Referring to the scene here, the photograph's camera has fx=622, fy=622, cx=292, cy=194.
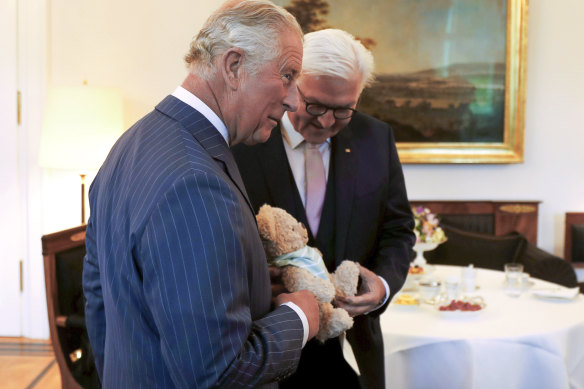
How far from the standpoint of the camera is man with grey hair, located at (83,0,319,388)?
3.33ft

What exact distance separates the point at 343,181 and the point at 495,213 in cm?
354

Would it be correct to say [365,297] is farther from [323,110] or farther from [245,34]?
[245,34]

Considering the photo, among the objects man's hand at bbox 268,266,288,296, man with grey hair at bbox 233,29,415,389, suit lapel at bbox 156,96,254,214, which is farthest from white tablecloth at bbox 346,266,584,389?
suit lapel at bbox 156,96,254,214

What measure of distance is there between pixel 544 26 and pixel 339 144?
3.78m

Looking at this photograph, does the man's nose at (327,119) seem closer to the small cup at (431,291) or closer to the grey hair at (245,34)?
the grey hair at (245,34)

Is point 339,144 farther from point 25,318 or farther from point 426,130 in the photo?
point 25,318

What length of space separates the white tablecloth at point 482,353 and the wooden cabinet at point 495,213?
2432 mm

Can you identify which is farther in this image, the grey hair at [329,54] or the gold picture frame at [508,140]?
the gold picture frame at [508,140]

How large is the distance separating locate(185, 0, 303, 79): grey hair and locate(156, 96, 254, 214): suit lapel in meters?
0.08

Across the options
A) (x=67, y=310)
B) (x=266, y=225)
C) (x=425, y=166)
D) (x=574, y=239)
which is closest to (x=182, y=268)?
(x=266, y=225)

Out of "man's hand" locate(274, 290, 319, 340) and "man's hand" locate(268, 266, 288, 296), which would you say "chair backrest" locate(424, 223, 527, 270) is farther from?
"man's hand" locate(274, 290, 319, 340)

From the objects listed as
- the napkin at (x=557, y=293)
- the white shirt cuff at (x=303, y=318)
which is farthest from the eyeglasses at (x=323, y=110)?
the napkin at (x=557, y=293)

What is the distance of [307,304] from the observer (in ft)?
4.34

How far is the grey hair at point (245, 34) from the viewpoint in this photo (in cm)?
117
